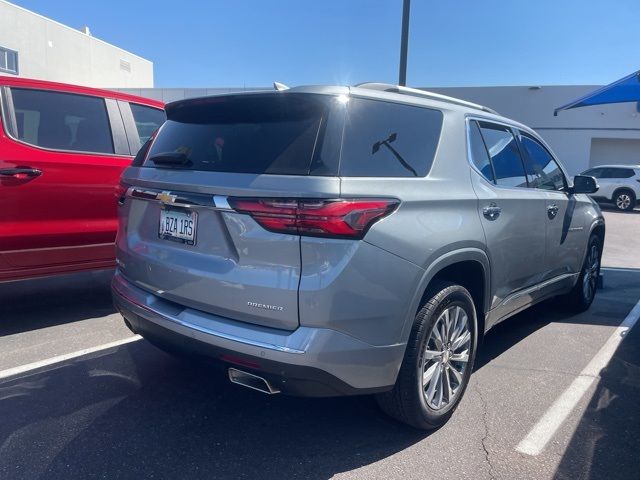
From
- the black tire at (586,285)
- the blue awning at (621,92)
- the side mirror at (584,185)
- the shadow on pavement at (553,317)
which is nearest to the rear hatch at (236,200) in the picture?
the shadow on pavement at (553,317)

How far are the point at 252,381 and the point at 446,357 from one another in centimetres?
118

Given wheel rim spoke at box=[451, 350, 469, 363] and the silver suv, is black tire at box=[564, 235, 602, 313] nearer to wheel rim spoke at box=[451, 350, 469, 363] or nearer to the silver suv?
the silver suv

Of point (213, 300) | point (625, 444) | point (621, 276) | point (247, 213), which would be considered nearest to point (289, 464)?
point (213, 300)

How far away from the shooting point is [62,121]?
471 cm

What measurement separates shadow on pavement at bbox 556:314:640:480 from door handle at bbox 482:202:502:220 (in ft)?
4.38

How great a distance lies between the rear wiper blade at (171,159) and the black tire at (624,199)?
65.6 feet

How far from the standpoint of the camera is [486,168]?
3.60m

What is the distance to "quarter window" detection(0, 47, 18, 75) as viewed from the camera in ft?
99.1

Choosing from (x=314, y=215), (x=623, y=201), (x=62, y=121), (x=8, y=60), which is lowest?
(x=623, y=201)

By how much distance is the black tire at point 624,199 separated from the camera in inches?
759

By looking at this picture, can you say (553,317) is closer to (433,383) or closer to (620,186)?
(433,383)

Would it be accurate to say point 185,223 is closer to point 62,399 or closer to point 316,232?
point 316,232

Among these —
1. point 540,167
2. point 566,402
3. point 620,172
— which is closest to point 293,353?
point 566,402


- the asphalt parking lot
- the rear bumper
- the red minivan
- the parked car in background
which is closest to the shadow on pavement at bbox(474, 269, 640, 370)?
the asphalt parking lot
